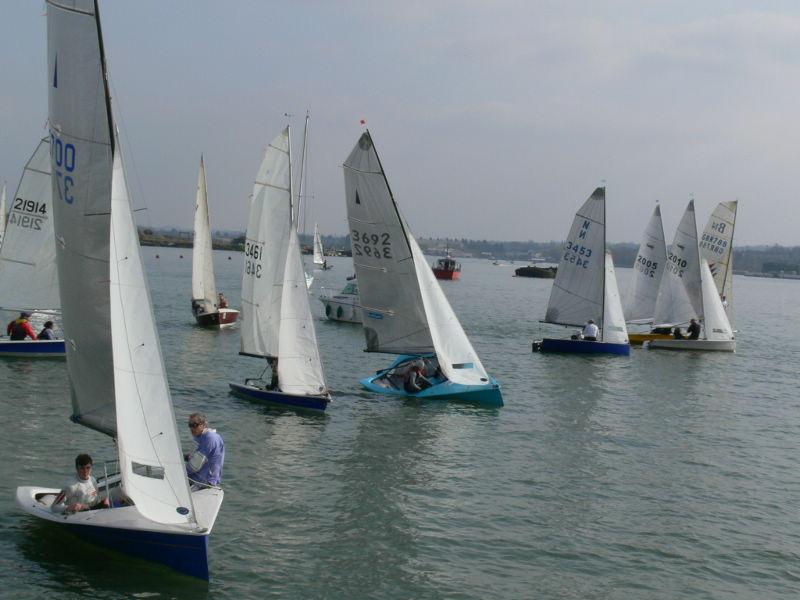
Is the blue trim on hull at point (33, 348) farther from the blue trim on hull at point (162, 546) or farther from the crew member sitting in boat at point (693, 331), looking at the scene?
the crew member sitting in boat at point (693, 331)

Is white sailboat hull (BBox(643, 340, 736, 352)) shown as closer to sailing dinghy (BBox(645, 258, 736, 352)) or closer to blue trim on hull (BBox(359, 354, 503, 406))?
sailing dinghy (BBox(645, 258, 736, 352))

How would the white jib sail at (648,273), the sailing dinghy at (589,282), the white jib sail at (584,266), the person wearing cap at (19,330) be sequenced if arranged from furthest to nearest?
the white jib sail at (648,273), the white jib sail at (584,266), the sailing dinghy at (589,282), the person wearing cap at (19,330)

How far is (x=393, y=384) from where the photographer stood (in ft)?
87.0

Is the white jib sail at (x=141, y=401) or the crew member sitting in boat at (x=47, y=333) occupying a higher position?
the white jib sail at (x=141, y=401)

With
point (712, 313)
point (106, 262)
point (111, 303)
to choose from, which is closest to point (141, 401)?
point (111, 303)

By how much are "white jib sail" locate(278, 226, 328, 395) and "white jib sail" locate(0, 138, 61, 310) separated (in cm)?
1040

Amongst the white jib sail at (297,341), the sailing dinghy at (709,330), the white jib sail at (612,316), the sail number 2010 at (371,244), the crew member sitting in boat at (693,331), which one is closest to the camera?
the white jib sail at (297,341)

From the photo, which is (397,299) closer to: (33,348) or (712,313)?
(33,348)

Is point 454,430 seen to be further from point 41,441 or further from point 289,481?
point 41,441

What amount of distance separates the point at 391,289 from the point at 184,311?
27283mm

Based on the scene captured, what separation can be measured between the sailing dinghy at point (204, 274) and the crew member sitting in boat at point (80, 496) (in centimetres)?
3036

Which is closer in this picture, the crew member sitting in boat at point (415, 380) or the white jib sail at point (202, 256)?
the crew member sitting in boat at point (415, 380)

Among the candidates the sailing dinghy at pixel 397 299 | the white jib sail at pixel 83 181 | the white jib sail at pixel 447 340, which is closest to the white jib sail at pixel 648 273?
the white jib sail at pixel 447 340

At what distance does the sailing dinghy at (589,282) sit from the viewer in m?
39.8
